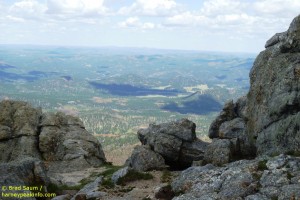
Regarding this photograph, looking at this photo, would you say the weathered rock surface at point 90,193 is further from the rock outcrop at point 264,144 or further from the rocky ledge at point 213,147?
the rock outcrop at point 264,144

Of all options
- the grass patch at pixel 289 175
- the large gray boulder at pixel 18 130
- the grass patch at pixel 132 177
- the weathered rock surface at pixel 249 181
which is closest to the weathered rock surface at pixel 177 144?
the grass patch at pixel 132 177

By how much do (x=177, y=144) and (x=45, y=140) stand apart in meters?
30.0

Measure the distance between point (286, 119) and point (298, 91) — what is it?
3.52m

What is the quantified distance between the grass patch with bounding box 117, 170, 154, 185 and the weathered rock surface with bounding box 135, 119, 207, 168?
10.6m

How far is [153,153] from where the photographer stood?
186 feet

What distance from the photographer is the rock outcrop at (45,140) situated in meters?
68.7

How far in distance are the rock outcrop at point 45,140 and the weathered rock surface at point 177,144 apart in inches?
691

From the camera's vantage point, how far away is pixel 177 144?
5834cm

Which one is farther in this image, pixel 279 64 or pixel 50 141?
pixel 50 141

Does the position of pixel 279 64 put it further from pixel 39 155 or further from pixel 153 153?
pixel 39 155

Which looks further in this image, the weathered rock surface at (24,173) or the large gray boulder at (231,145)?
the large gray boulder at (231,145)

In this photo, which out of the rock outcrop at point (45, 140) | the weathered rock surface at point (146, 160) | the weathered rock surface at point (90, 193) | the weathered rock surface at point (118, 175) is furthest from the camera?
the rock outcrop at point (45, 140)

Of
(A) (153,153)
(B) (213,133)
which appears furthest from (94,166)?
(B) (213,133)

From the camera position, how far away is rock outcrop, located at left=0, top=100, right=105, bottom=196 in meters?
68.7
